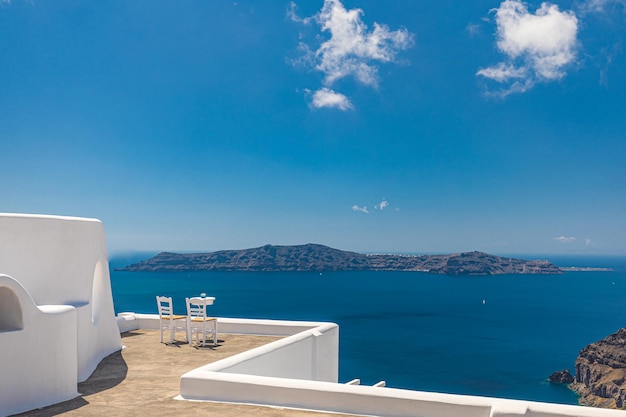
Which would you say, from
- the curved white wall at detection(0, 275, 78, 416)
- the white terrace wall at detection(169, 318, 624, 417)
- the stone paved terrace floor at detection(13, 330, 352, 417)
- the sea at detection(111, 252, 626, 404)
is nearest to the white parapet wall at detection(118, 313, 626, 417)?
the white terrace wall at detection(169, 318, 624, 417)

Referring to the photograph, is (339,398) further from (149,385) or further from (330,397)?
(149,385)

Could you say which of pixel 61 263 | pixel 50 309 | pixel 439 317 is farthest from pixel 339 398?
pixel 439 317

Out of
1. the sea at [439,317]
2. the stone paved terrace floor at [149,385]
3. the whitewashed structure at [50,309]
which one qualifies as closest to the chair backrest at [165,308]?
the stone paved terrace floor at [149,385]

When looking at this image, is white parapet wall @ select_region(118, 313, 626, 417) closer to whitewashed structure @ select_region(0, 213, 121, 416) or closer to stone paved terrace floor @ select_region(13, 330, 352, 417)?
stone paved terrace floor @ select_region(13, 330, 352, 417)

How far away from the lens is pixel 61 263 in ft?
28.7

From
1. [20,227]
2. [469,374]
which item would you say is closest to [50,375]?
[20,227]

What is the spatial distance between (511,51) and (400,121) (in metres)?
48.1

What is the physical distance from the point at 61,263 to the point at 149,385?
235 centimetres

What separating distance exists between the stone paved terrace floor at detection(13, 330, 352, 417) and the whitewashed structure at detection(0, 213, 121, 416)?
0.90 ft

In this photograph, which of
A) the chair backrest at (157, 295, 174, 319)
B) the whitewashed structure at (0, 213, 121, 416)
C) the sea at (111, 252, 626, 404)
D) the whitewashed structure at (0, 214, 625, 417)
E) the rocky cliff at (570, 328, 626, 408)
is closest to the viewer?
the whitewashed structure at (0, 214, 625, 417)

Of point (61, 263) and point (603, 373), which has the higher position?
point (61, 263)

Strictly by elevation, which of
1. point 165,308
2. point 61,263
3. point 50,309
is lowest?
point 165,308

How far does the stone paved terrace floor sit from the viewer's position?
6758 mm

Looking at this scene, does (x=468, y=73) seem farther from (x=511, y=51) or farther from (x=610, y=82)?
(x=610, y=82)
